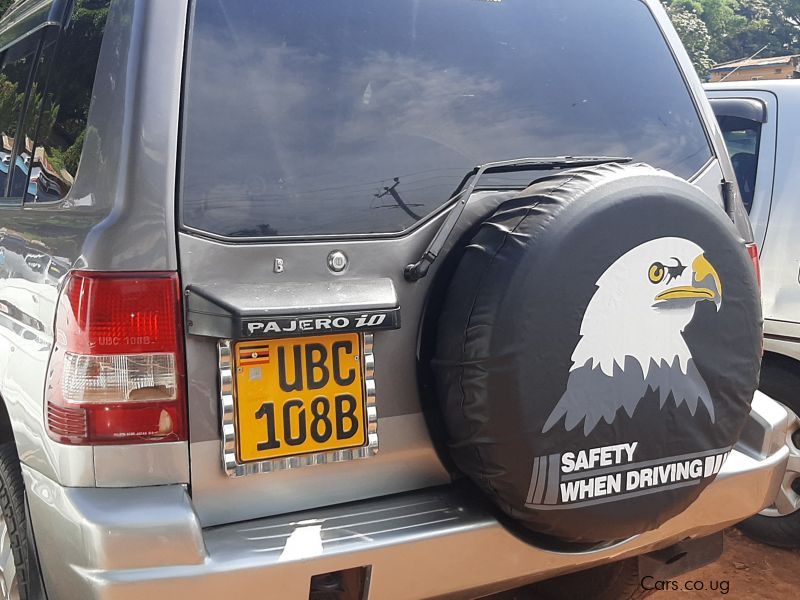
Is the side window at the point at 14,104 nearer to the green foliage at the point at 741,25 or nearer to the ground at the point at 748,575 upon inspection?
the ground at the point at 748,575

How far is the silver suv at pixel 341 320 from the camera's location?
170 cm

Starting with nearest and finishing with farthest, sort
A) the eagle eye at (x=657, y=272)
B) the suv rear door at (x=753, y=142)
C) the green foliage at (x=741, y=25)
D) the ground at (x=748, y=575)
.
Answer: the eagle eye at (x=657, y=272) → the ground at (x=748, y=575) → the suv rear door at (x=753, y=142) → the green foliage at (x=741, y=25)

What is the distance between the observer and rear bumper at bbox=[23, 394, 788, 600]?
1.63 metres

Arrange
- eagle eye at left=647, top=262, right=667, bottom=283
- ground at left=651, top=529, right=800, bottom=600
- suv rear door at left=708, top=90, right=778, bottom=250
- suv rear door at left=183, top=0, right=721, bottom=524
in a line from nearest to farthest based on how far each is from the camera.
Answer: suv rear door at left=183, top=0, right=721, bottom=524 → eagle eye at left=647, top=262, right=667, bottom=283 → ground at left=651, top=529, right=800, bottom=600 → suv rear door at left=708, top=90, right=778, bottom=250

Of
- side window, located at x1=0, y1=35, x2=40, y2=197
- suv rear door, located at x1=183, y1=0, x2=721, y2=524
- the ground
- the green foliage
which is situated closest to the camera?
suv rear door, located at x1=183, y1=0, x2=721, y2=524

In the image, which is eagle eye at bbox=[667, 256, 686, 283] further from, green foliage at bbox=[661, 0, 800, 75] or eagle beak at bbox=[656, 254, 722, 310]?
green foliage at bbox=[661, 0, 800, 75]

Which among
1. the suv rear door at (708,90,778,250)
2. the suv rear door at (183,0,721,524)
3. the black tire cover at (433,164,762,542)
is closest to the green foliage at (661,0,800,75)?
the suv rear door at (708,90,778,250)

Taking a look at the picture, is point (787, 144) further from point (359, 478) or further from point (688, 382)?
point (359, 478)

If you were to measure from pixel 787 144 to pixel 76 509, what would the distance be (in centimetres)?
305

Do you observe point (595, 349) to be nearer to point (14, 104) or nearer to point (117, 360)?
point (117, 360)

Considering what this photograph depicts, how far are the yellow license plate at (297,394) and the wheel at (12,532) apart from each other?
63 cm

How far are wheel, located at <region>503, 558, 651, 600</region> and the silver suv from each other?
0.35 meters

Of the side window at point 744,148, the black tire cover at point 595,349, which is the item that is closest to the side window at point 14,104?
the black tire cover at point 595,349

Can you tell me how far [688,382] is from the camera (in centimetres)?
195
